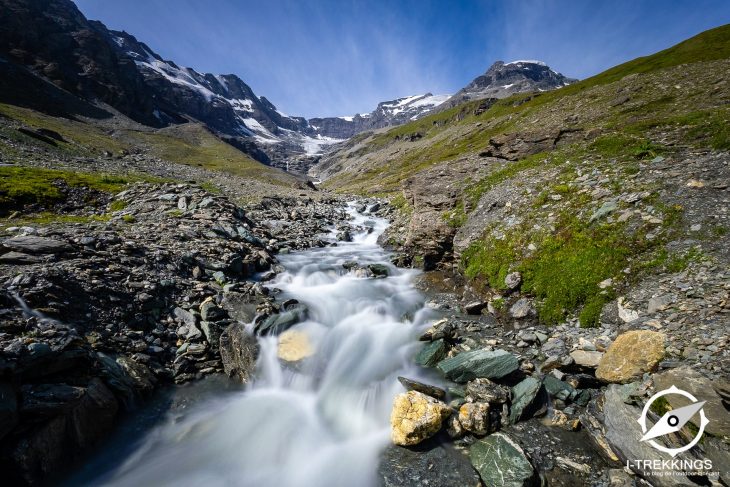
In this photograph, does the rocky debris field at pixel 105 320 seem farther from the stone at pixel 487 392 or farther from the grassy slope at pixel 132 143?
the grassy slope at pixel 132 143

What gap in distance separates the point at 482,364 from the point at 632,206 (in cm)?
867

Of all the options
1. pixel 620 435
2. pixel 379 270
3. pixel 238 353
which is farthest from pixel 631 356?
pixel 379 270

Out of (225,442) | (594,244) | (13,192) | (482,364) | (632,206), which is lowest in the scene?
(225,442)

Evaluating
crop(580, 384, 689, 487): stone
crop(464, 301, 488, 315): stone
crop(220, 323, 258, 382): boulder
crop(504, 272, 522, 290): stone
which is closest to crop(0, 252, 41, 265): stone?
crop(220, 323, 258, 382): boulder

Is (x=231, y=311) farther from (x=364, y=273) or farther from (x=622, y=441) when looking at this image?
(x=622, y=441)

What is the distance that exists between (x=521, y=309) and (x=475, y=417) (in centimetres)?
523

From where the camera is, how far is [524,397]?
8.11 meters

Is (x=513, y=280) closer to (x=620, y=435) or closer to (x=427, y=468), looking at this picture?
(x=620, y=435)

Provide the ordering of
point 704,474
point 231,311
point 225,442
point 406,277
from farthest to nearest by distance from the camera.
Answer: point 406,277
point 231,311
point 225,442
point 704,474

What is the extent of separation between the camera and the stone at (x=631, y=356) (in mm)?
7371

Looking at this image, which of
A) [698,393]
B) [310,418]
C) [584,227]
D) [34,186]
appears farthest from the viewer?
[34,186]

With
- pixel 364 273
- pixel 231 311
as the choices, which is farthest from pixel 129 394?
pixel 364 273

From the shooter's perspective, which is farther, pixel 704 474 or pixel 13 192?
pixel 13 192

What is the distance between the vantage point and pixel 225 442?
898 centimetres
